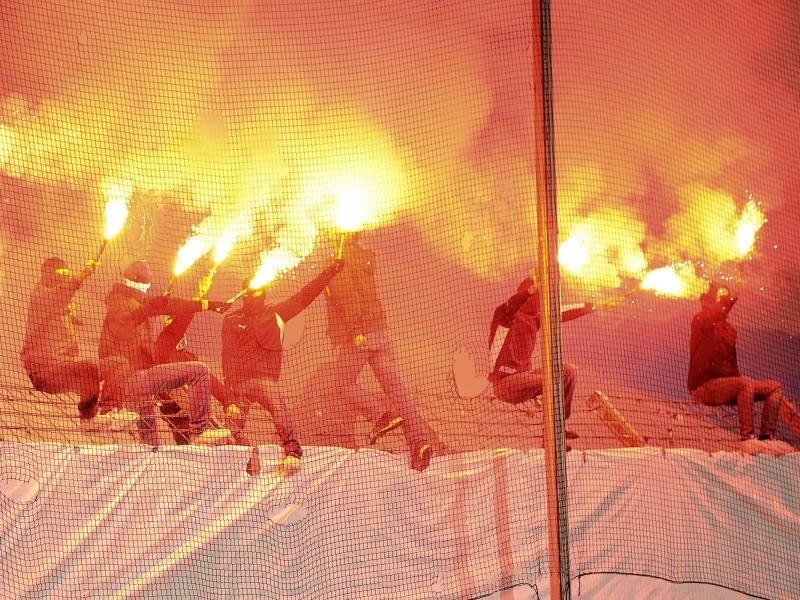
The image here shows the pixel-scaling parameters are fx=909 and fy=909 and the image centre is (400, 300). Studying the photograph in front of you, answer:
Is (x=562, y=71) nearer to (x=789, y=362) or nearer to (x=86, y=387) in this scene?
(x=789, y=362)

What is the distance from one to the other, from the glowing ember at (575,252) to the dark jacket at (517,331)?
288 millimetres

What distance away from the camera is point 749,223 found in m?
6.46

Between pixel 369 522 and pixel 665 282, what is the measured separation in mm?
3398

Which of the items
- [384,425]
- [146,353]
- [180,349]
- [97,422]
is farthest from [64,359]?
[384,425]

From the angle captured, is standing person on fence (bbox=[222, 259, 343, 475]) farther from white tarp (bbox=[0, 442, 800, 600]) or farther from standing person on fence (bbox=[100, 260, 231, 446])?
white tarp (bbox=[0, 442, 800, 600])

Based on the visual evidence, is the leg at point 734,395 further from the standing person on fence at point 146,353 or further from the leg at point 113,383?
the leg at point 113,383

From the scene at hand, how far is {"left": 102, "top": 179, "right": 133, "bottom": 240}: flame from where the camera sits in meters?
4.95

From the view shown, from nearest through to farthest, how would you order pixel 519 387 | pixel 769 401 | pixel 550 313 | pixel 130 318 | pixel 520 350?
pixel 550 313, pixel 130 318, pixel 519 387, pixel 520 350, pixel 769 401

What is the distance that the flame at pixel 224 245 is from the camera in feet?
18.2

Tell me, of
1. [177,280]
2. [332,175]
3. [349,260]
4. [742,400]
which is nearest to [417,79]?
[332,175]

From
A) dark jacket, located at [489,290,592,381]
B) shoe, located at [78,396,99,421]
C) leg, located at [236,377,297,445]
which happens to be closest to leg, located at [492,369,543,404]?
dark jacket, located at [489,290,592,381]

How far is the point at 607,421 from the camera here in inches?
218

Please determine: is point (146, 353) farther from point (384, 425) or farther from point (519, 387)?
point (519, 387)

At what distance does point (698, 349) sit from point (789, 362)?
0.67m
